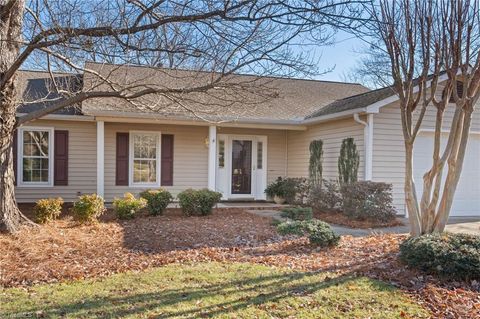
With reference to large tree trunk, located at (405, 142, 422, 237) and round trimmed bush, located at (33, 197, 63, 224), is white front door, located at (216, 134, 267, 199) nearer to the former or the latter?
round trimmed bush, located at (33, 197, 63, 224)

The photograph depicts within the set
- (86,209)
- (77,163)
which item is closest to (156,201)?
(86,209)

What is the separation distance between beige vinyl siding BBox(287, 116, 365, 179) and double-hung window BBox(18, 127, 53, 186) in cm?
761

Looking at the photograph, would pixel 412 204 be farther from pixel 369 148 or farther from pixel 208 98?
pixel 208 98

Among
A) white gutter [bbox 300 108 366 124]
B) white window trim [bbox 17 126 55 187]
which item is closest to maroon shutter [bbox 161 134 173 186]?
white window trim [bbox 17 126 55 187]

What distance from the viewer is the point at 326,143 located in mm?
12781

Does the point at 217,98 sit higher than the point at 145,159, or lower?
higher

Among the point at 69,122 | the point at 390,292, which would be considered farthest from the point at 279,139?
the point at 390,292

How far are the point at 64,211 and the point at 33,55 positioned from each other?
495 cm

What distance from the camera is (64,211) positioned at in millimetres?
11219

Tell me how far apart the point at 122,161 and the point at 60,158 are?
1.80 meters

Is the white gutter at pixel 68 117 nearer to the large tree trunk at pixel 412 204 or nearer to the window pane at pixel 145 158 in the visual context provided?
the window pane at pixel 145 158

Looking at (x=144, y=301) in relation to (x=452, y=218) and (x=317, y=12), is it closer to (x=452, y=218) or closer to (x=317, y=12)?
(x=317, y=12)

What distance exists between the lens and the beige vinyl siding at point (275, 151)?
14.5 metres

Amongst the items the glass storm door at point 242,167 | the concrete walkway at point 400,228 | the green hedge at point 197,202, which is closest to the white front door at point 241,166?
the glass storm door at point 242,167
